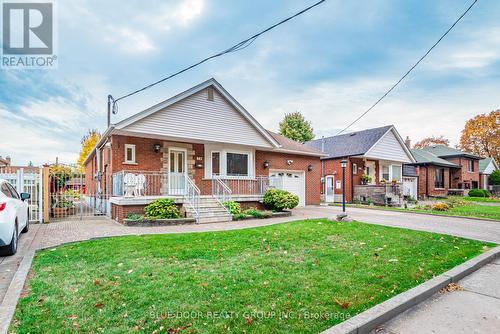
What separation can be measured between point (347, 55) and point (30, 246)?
14086 mm

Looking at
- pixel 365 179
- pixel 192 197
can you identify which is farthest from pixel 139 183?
pixel 365 179

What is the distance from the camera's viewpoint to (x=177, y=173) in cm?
1338

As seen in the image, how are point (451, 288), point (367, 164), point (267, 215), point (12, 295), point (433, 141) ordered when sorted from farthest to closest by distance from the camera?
point (433, 141), point (367, 164), point (267, 215), point (451, 288), point (12, 295)

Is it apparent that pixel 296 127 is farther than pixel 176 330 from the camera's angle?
Yes

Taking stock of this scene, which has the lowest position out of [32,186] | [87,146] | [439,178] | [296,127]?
[439,178]

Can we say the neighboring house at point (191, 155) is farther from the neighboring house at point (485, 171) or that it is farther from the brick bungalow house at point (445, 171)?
the neighboring house at point (485, 171)

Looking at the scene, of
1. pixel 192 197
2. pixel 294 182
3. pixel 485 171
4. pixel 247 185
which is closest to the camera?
pixel 192 197

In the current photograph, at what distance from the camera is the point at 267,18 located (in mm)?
8820

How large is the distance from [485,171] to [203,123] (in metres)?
44.5

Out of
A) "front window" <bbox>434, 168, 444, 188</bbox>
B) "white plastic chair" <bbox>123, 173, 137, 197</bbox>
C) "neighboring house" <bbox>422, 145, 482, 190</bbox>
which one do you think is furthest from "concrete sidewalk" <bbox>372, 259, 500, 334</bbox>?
"neighboring house" <bbox>422, 145, 482, 190</bbox>

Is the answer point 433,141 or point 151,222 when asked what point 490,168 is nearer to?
point 433,141

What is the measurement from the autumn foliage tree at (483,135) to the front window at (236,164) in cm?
4552

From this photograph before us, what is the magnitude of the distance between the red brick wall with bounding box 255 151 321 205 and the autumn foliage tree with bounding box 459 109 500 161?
39313mm

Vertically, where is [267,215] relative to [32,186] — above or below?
below
